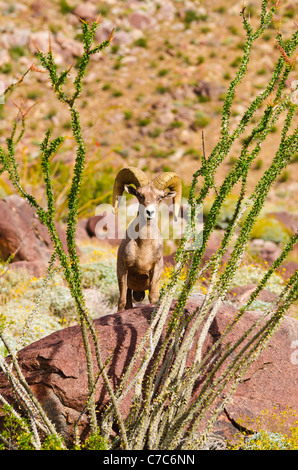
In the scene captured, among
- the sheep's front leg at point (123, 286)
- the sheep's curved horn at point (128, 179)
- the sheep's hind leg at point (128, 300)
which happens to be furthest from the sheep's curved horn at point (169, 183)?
the sheep's hind leg at point (128, 300)

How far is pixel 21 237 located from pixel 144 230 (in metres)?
3.80

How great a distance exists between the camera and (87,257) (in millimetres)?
8477

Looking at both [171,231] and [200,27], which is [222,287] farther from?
[200,27]

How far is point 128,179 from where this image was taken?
13.5 feet

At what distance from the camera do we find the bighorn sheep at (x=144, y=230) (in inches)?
157

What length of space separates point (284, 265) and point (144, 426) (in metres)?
5.73

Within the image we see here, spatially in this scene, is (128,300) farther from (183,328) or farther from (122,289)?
(183,328)

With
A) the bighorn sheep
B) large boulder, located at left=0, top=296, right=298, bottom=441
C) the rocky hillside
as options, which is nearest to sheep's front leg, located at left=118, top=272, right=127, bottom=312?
the bighorn sheep

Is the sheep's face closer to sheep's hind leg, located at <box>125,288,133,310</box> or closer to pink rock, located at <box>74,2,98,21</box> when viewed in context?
sheep's hind leg, located at <box>125,288,133,310</box>

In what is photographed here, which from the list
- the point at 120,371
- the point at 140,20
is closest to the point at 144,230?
the point at 120,371

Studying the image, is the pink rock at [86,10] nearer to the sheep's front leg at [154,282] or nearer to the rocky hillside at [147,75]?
the rocky hillside at [147,75]

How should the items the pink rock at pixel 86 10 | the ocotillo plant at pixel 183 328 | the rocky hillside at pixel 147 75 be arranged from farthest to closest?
the pink rock at pixel 86 10 < the rocky hillside at pixel 147 75 < the ocotillo plant at pixel 183 328

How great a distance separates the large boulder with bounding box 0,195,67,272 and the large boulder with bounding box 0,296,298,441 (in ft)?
12.3

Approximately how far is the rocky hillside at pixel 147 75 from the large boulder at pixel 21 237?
1084 cm
